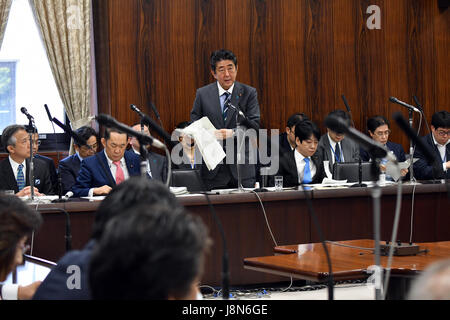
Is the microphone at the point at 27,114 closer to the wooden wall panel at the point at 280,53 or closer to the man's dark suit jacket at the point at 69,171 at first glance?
the man's dark suit jacket at the point at 69,171

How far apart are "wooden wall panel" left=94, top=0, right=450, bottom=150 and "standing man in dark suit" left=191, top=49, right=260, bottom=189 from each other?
92 centimetres

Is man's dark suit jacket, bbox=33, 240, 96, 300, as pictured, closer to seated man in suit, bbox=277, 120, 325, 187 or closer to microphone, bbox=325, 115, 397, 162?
microphone, bbox=325, 115, 397, 162

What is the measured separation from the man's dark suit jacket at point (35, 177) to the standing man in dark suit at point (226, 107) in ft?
4.06

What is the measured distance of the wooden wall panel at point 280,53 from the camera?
6242 mm

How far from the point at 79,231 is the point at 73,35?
2619 millimetres

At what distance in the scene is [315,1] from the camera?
22.2 ft

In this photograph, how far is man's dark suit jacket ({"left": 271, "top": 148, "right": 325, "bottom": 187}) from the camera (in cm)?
529

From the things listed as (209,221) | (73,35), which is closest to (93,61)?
(73,35)

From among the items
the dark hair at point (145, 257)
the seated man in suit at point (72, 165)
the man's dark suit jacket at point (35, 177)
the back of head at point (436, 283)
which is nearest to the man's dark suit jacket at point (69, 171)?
the seated man in suit at point (72, 165)

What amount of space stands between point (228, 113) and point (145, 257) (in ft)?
14.5

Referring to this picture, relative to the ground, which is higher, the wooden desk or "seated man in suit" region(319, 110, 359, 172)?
"seated man in suit" region(319, 110, 359, 172)

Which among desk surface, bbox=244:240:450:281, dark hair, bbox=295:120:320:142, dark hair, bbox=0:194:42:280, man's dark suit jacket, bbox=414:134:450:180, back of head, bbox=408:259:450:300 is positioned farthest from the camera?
man's dark suit jacket, bbox=414:134:450:180

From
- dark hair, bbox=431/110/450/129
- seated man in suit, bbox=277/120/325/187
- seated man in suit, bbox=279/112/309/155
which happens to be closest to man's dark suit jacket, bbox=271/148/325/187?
seated man in suit, bbox=277/120/325/187
